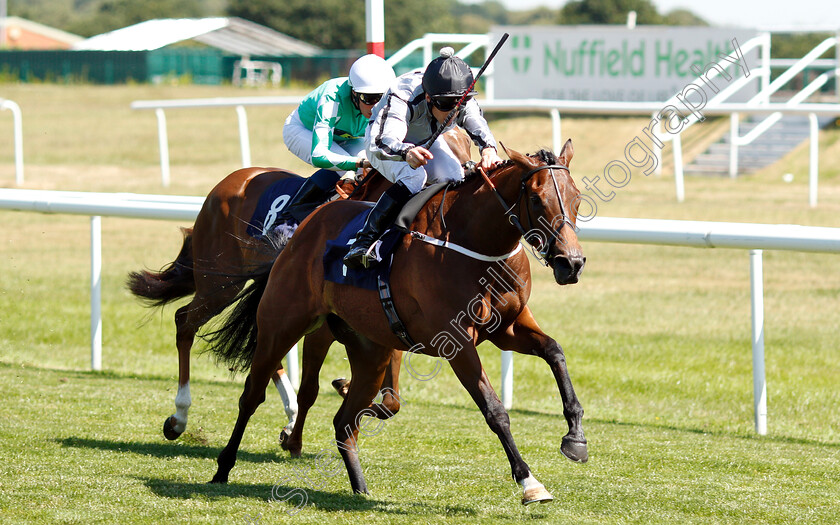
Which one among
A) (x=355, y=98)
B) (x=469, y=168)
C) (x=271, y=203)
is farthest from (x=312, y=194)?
(x=469, y=168)

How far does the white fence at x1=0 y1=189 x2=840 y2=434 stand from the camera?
200 inches

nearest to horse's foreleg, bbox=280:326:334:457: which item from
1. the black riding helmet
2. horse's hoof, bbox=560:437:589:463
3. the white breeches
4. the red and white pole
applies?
the white breeches

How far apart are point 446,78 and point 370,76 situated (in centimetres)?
104

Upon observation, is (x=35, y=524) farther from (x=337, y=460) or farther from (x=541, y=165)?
(x=541, y=165)

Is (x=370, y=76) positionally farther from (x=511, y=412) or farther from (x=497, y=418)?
(x=511, y=412)

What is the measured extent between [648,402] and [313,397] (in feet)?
7.07

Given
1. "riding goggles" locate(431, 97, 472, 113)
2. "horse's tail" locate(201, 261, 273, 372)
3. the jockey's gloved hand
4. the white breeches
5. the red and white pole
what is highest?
the red and white pole

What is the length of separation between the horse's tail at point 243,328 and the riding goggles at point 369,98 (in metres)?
0.91

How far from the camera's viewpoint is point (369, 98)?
5.00 metres

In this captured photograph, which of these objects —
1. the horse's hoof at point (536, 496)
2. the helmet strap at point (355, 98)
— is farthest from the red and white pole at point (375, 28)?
the horse's hoof at point (536, 496)

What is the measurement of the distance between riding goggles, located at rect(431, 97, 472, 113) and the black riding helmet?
21mm

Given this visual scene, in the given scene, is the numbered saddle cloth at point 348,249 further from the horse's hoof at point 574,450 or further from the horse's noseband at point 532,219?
the horse's hoof at point 574,450

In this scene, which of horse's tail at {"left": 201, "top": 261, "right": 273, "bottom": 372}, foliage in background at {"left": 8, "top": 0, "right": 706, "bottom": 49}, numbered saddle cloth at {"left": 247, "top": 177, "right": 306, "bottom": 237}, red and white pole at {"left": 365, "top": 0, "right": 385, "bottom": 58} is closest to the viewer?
horse's tail at {"left": 201, "top": 261, "right": 273, "bottom": 372}

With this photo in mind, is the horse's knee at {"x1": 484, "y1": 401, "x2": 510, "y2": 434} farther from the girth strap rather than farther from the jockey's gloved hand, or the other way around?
the jockey's gloved hand
